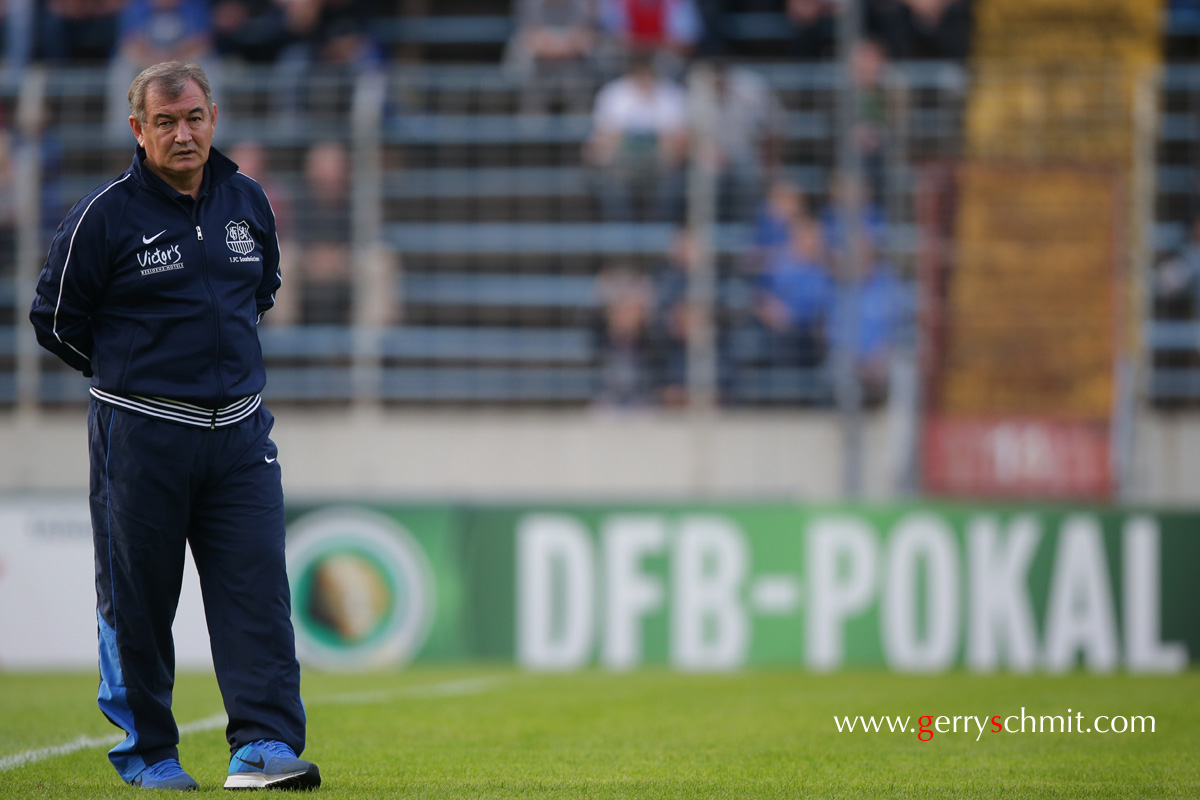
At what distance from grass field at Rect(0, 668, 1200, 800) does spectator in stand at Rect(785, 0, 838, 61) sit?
Answer: 5.68m

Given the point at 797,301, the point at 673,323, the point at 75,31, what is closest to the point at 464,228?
the point at 673,323

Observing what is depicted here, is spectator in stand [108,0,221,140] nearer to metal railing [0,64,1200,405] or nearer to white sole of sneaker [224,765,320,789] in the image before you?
metal railing [0,64,1200,405]

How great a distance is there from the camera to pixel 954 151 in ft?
37.8

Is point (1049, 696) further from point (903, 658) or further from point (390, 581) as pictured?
point (390, 581)

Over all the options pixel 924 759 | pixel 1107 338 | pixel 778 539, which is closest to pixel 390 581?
pixel 778 539

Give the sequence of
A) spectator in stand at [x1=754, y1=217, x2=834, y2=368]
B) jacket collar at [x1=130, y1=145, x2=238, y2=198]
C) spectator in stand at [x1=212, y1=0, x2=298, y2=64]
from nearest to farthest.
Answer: jacket collar at [x1=130, y1=145, x2=238, y2=198]
spectator in stand at [x1=754, y1=217, x2=834, y2=368]
spectator in stand at [x1=212, y1=0, x2=298, y2=64]

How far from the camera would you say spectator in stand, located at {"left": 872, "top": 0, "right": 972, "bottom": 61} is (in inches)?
496

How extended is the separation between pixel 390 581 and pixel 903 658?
3328 millimetres

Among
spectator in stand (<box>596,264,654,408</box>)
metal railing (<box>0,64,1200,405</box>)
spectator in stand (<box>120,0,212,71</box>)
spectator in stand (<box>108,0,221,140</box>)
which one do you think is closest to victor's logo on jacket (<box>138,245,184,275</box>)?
metal railing (<box>0,64,1200,405</box>)

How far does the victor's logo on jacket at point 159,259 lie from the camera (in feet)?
14.9

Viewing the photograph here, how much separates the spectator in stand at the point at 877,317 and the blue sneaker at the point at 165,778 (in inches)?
290

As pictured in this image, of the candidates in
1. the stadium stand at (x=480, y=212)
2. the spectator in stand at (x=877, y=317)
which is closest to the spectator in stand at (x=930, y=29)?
the stadium stand at (x=480, y=212)

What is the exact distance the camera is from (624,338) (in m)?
11.5

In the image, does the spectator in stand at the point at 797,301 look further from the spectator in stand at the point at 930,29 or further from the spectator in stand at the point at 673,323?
the spectator in stand at the point at 930,29
